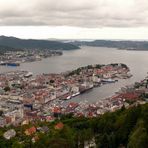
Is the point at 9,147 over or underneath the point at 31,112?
over

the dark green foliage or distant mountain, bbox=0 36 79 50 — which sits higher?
the dark green foliage

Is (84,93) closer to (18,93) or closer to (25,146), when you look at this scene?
(18,93)

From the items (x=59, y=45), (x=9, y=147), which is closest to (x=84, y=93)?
(x=9, y=147)

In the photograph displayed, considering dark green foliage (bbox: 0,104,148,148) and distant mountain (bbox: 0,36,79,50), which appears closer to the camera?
dark green foliage (bbox: 0,104,148,148)

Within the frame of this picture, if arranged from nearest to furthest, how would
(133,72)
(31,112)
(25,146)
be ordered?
1. (25,146)
2. (31,112)
3. (133,72)

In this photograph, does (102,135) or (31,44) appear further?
(31,44)

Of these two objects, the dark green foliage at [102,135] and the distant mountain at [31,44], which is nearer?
the dark green foliage at [102,135]

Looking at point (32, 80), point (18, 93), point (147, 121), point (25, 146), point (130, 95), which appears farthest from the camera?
point (32, 80)

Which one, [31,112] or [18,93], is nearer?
[31,112]

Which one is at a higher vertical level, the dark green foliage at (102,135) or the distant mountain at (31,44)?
the dark green foliage at (102,135)

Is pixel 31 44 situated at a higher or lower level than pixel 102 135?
lower
